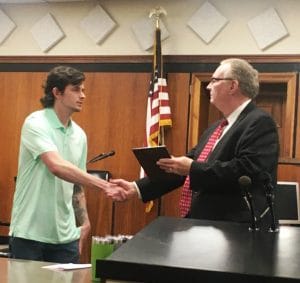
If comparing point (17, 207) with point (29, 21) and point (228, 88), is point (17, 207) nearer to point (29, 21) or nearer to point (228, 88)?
point (228, 88)

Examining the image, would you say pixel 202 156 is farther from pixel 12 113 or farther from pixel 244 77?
pixel 12 113

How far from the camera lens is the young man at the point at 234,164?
1.94 m

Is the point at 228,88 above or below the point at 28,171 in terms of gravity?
above

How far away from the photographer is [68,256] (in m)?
2.48

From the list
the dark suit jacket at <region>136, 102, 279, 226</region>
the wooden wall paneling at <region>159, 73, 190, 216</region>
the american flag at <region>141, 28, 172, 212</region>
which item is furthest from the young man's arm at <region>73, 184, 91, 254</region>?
Result: the wooden wall paneling at <region>159, 73, 190, 216</region>

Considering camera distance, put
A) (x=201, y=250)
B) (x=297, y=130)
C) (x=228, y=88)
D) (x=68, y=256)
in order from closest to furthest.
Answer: (x=201, y=250)
(x=228, y=88)
(x=68, y=256)
(x=297, y=130)

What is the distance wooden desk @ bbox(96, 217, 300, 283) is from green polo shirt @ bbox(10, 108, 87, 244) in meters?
1.13

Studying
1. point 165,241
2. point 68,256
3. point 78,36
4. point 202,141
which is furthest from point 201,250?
point 78,36

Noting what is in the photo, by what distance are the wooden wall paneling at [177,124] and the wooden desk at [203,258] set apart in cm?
372

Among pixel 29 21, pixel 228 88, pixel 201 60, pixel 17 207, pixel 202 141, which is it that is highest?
pixel 29 21

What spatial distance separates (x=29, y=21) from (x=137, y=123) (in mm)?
1644

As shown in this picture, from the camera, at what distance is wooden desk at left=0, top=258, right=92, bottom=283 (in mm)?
1654

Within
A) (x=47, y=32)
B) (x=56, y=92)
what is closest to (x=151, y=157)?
(x=56, y=92)

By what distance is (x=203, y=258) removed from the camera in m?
1.09
